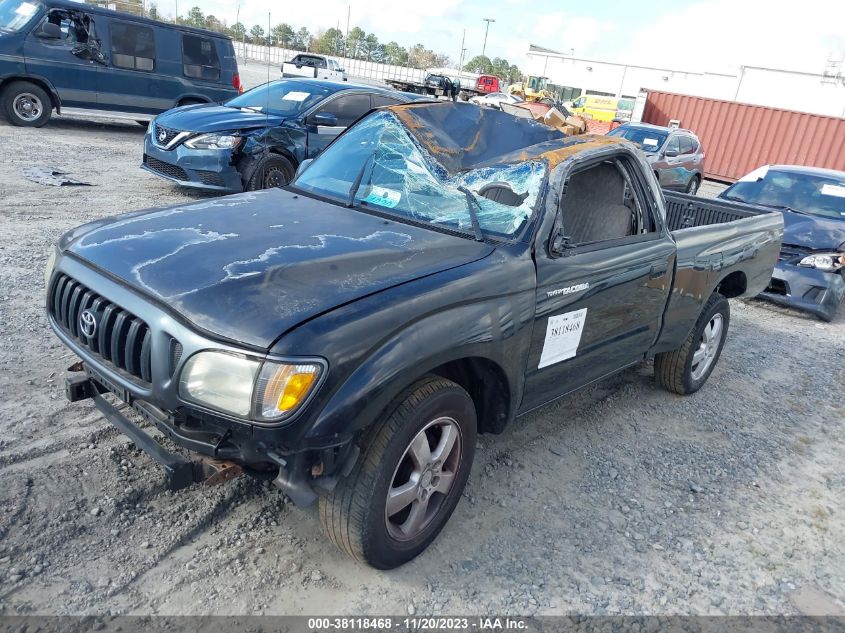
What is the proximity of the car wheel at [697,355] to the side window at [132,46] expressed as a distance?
40.1 feet

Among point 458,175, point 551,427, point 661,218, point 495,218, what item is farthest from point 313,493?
point 661,218

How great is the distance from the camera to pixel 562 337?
10.9ft

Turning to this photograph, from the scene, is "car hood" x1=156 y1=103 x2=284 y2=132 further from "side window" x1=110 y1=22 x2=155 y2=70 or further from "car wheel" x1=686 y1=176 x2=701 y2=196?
"car wheel" x1=686 y1=176 x2=701 y2=196

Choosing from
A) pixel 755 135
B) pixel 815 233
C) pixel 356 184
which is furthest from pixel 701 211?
pixel 755 135

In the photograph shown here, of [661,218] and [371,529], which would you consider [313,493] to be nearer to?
[371,529]

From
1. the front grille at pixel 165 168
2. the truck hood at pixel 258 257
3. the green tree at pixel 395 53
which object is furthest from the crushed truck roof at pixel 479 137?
the green tree at pixel 395 53

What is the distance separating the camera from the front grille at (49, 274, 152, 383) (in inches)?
96.4

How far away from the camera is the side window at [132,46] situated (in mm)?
12836

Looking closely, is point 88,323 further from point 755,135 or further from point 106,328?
point 755,135

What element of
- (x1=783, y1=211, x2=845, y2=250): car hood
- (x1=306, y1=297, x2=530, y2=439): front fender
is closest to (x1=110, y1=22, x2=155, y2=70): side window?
(x1=783, y1=211, x2=845, y2=250): car hood

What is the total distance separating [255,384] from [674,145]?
13763mm

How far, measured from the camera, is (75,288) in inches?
109

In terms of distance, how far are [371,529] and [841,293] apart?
686 centimetres

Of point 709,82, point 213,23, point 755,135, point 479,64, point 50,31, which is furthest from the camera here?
point 479,64
